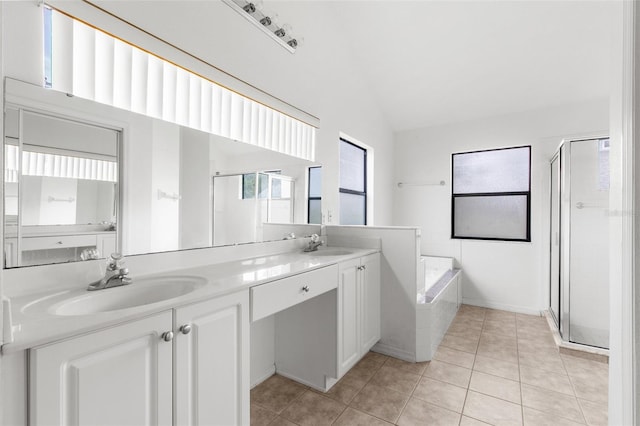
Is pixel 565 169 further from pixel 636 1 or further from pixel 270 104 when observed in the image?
pixel 270 104

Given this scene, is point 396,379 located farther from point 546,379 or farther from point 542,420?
point 546,379

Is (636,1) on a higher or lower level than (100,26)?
lower

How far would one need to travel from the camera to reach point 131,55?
143 cm

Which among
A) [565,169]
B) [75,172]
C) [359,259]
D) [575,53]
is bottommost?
[359,259]

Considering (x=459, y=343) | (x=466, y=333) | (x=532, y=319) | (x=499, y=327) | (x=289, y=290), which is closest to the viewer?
(x=289, y=290)

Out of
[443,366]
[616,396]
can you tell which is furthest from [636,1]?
[443,366]

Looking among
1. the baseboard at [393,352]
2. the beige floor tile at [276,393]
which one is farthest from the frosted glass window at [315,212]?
the beige floor tile at [276,393]

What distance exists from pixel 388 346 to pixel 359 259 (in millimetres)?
866

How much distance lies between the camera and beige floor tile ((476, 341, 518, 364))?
245 centimetres

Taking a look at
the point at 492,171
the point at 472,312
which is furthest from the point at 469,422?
the point at 492,171

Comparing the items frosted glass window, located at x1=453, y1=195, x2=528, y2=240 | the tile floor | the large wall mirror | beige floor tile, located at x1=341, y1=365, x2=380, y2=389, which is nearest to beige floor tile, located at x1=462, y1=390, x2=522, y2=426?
the tile floor

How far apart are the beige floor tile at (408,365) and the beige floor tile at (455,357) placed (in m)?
0.18

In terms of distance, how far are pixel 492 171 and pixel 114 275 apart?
13.3 ft

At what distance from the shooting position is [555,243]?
10.3ft
